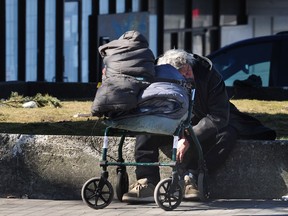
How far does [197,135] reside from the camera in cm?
748

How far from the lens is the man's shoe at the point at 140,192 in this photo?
7418 millimetres

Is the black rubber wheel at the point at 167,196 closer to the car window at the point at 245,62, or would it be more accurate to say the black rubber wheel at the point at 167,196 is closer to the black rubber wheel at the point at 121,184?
the black rubber wheel at the point at 121,184

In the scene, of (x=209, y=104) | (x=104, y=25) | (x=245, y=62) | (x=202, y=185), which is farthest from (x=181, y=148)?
(x=104, y=25)

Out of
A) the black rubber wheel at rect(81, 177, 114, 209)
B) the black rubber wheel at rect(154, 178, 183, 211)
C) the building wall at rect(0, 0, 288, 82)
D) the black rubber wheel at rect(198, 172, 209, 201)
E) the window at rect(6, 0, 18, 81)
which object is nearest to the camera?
the black rubber wheel at rect(154, 178, 183, 211)

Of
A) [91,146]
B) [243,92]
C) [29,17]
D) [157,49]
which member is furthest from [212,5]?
[91,146]

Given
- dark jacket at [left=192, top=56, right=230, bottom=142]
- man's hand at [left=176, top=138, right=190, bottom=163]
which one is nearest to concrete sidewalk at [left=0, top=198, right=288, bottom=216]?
man's hand at [left=176, top=138, right=190, bottom=163]

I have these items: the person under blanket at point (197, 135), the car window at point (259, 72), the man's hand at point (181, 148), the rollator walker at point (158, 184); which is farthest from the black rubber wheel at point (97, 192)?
the car window at point (259, 72)

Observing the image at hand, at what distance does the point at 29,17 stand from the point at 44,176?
12.0 meters

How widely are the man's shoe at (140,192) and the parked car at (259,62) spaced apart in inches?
201

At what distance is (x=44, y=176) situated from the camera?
8.12m

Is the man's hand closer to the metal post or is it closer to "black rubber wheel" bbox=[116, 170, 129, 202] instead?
"black rubber wheel" bbox=[116, 170, 129, 202]

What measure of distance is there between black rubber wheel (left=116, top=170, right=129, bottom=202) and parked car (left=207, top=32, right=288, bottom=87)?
5.15 m

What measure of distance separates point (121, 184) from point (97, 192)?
38cm

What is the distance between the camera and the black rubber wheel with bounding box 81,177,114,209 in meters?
7.08
